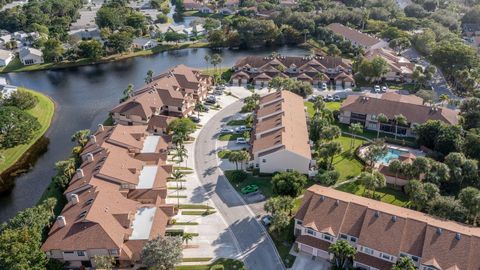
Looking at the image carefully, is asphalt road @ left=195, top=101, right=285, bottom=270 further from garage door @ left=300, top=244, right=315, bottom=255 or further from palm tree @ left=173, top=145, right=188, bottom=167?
garage door @ left=300, top=244, right=315, bottom=255

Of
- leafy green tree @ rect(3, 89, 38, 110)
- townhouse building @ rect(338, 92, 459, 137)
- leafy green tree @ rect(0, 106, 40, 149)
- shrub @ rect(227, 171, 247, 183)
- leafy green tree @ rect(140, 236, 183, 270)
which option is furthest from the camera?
leafy green tree @ rect(3, 89, 38, 110)

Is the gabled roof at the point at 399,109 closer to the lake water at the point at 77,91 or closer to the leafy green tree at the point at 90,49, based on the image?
the lake water at the point at 77,91

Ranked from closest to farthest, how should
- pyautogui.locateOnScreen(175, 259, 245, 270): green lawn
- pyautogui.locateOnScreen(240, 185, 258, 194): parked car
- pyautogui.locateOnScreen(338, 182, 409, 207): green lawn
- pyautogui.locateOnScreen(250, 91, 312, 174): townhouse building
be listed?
pyautogui.locateOnScreen(175, 259, 245, 270): green lawn, pyautogui.locateOnScreen(338, 182, 409, 207): green lawn, pyautogui.locateOnScreen(240, 185, 258, 194): parked car, pyautogui.locateOnScreen(250, 91, 312, 174): townhouse building

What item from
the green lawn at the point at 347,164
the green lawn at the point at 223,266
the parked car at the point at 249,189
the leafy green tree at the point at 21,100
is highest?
the leafy green tree at the point at 21,100

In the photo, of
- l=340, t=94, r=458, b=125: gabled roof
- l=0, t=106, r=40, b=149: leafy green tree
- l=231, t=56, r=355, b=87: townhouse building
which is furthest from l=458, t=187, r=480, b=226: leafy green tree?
l=0, t=106, r=40, b=149: leafy green tree

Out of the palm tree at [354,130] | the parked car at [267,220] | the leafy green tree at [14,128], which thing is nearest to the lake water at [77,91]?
the leafy green tree at [14,128]

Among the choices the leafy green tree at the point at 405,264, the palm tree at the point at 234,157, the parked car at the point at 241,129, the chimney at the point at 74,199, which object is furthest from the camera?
the parked car at the point at 241,129

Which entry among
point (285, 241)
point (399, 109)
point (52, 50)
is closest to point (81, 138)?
point (285, 241)
